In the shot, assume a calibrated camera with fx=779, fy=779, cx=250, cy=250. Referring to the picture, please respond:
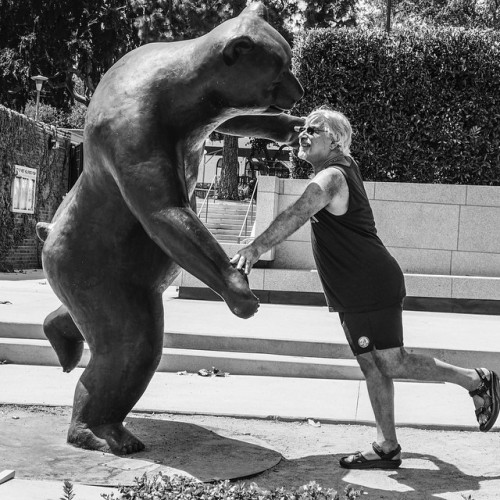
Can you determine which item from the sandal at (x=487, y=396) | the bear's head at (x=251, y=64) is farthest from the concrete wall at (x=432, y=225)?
the bear's head at (x=251, y=64)

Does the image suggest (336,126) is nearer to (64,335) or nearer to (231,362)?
(64,335)

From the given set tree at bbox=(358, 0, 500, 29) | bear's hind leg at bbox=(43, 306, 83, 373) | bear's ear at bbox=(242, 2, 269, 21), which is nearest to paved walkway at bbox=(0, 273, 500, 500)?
bear's hind leg at bbox=(43, 306, 83, 373)

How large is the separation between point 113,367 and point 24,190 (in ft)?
49.1

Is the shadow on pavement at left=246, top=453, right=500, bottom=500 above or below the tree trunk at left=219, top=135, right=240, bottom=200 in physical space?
below

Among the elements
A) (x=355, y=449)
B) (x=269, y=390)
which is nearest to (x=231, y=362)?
(x=269, y=390)

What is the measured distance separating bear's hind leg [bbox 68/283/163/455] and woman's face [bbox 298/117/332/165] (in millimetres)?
1065

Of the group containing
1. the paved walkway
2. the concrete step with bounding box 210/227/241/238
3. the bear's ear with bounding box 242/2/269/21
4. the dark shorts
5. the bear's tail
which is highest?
the bear's ear with bounding box 242/2/269/21

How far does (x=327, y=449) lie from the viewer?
415 cm

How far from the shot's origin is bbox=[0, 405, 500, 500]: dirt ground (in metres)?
3.40

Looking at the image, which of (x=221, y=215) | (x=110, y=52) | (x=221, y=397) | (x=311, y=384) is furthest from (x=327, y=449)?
(x=110, y=52)

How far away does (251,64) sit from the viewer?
333 centimetres

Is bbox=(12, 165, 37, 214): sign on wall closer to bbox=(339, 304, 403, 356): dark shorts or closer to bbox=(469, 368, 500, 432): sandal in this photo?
bbox=(339, 304, 403, 356): dark shorts

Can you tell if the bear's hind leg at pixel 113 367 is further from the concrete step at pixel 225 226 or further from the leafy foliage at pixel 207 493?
the concrete step at pixel 225 226

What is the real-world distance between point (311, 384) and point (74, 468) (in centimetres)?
297
